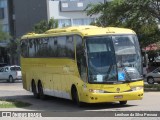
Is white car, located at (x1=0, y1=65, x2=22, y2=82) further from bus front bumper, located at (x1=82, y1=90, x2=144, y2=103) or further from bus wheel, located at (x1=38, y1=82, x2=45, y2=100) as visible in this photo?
bus front bumper, located at (x1=82, y1=90, x2=144, y2=103)

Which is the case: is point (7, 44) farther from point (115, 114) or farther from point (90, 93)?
point (115, 114)

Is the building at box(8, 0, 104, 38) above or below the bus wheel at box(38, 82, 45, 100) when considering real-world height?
above

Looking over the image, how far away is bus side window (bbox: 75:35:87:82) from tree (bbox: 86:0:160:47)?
1202 cm

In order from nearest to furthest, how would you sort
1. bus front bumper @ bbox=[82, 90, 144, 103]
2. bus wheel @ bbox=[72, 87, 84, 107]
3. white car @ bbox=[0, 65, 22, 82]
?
bus front bumper @ bbox=[82, 90, 144, 103]
bus wheel @ bbox=[72, 87, 84, 107]
white car @ bbox=[0, 65, 22, 82]

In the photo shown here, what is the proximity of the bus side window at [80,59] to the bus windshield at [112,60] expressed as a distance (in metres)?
0.26

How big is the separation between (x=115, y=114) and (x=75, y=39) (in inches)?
396

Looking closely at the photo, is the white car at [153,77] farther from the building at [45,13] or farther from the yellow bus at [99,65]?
the building at [45,13]

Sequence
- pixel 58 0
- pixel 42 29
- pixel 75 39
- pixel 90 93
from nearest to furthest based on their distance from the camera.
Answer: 1. pixel 90 93
2. pixel 75 39
3. pixel 42 29
4. pixel 58 0

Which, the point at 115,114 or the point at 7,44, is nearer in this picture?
the point at 115,114

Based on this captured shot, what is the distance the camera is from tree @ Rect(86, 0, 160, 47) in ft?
98.1

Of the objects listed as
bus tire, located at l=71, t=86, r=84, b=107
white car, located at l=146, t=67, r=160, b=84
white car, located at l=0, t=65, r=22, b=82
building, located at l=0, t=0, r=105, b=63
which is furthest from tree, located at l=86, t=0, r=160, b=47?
building, located at l=0, t=0, r=105, b=63

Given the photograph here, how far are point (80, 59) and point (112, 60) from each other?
1271 millimetres

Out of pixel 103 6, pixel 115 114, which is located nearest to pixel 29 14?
pixel 103 6

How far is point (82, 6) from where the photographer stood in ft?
233
